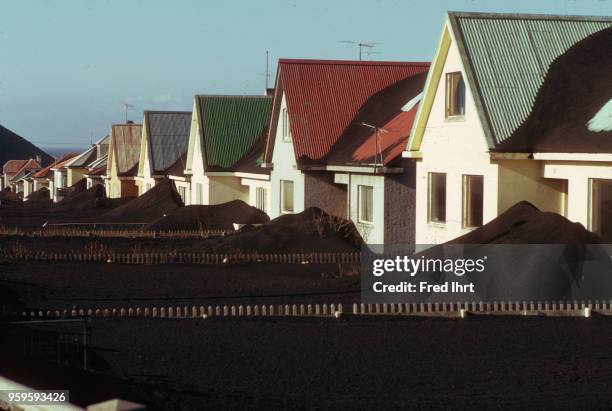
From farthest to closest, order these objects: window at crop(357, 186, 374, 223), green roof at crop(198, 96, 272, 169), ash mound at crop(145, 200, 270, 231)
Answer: green roof at crop(198, 96, 272, 169) → ash mound at crop(145, 200, 270, 231) → window at crop(357, 186, 374, 223)

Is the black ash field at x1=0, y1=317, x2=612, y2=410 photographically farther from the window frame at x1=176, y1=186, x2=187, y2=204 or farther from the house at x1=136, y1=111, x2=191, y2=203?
the house at x1=136, y1=111, x2=191, y2=203

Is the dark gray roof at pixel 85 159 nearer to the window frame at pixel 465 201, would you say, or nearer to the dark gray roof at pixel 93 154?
the dark gray roof at pixel 93 154

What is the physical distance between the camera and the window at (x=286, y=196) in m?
39.3

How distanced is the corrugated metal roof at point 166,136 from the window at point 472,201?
3686 centimetres

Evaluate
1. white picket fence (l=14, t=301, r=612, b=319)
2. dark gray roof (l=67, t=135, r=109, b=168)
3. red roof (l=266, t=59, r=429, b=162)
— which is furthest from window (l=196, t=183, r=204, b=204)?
dark gray roof (l=67, t=135, r=109, b=168)

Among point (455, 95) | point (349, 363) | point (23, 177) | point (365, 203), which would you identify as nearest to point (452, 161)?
point (455, 95)

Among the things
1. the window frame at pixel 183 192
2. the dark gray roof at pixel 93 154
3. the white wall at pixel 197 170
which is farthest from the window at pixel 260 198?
the dark gray roof at pixel 93 154

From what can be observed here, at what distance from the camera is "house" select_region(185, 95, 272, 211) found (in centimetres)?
4878

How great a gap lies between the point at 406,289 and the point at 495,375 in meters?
8.58

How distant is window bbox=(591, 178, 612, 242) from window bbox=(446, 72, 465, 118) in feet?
15.1

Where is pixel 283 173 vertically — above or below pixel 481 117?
below

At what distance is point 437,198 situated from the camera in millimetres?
27828

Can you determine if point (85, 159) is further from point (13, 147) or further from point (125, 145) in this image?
point (13, 147)

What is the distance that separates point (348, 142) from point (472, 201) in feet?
34.7
